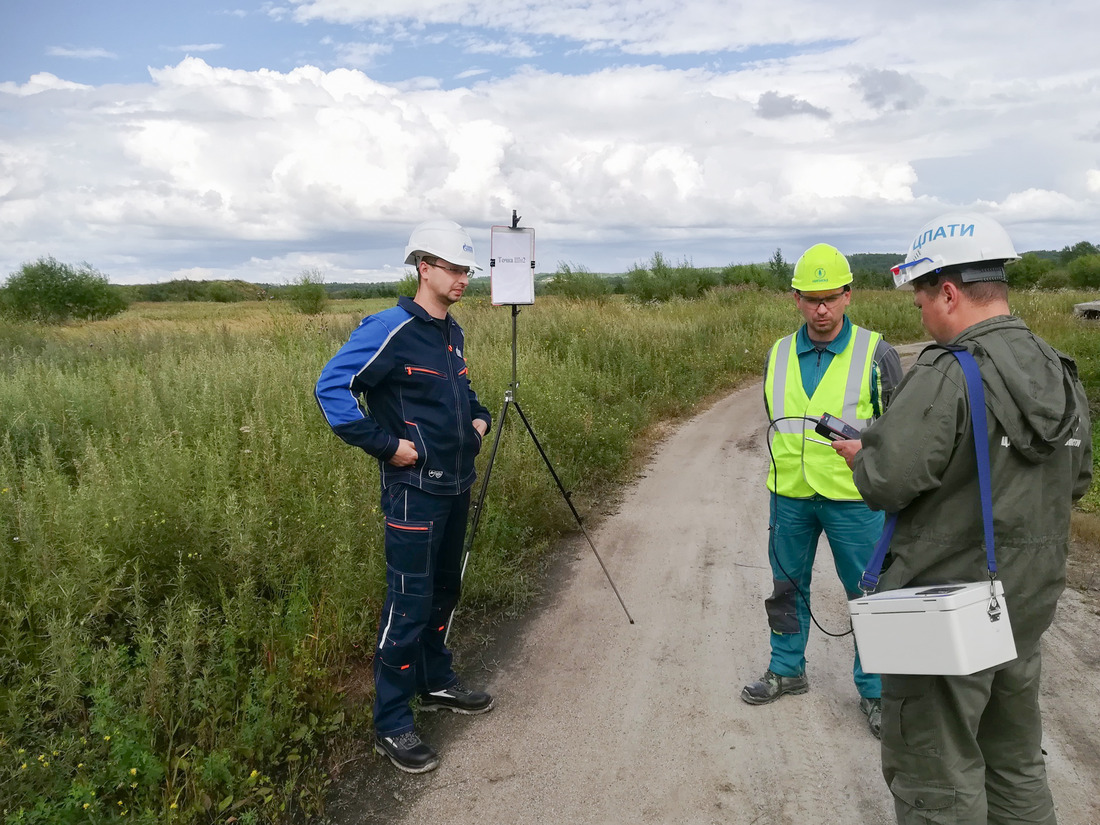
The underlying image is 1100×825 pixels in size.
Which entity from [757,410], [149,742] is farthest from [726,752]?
[757,410]

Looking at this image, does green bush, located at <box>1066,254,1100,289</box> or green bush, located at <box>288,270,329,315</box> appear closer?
green bush, located at <box>288,270,329,315</box>

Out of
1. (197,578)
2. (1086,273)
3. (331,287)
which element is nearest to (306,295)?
(331,287)

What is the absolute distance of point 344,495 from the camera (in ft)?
16.7

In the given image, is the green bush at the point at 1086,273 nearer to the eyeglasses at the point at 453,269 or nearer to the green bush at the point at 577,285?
the green bush at the point at 577,285

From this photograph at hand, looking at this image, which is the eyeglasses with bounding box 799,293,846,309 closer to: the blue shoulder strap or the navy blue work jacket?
the blue shoulder strap

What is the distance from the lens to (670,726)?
360 centimetres

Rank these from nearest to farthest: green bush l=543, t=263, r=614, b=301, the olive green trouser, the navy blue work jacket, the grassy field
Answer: the olive green trouser
the grassy field
the navy blue work jacket
green bush l=543, t=263, r=614, b=301

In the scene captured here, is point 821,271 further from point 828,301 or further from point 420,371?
point 420,371

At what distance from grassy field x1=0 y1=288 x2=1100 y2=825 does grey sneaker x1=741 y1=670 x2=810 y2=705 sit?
1857 millimetres

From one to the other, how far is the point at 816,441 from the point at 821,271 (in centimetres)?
84

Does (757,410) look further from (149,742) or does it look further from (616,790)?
(149,742)

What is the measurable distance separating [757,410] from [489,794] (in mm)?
9269

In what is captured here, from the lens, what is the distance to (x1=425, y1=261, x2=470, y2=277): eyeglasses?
342 centimetres

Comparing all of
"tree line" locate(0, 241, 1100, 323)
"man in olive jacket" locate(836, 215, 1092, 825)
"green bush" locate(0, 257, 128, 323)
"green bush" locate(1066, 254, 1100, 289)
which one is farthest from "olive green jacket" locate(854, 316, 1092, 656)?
"green bush" locate(1066, 254, 1100, 289)
